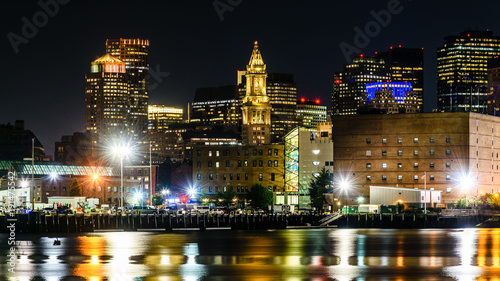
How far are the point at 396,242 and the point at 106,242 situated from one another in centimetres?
3193

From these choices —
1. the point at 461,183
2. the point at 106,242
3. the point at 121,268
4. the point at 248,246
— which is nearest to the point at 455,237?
the point at 248,246

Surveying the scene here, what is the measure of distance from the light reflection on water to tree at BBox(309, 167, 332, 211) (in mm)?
81692

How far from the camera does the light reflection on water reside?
61875 millimetres

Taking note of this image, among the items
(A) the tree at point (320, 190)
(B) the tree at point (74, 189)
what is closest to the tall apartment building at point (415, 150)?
(A) the tree at point (320, 190)

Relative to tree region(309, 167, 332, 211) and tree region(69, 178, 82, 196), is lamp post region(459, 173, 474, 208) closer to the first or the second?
tree region(309, 167, 332, 211)

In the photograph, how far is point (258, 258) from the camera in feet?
244

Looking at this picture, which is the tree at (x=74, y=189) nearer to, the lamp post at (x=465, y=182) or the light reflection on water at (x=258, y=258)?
the lamp post at (x=465, y=182)

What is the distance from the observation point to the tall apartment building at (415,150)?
18038 centimetres

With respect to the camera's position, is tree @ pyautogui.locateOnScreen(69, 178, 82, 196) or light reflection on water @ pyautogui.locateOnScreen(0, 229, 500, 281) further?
tree @ pyautogui.locateOnScreen(69, 178, 82, 196)

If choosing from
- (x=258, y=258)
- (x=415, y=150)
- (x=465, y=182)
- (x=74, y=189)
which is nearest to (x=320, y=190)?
(x=415, y=150)

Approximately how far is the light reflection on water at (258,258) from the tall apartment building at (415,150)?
7880 cm

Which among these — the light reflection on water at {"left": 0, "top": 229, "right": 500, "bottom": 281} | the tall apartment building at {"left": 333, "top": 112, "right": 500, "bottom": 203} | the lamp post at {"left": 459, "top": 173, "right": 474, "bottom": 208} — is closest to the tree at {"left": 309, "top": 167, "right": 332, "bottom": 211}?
the tall apartment building at {"left": 333, "top": 112, "right": 500, "bottom": 203}

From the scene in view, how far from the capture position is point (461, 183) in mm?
179875

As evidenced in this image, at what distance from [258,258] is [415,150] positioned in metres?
113
